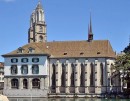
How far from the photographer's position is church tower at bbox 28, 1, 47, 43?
157250 mm

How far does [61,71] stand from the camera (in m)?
99.9

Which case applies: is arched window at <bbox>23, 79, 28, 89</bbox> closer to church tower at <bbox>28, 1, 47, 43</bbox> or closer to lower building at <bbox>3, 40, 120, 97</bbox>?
lower building at <bbox>3, 40, 120, 97</bbox>

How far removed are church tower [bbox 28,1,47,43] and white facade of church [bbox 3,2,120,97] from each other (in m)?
55.6

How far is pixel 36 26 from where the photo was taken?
15762cm

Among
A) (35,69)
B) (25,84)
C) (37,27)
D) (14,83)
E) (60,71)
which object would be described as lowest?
(25,84)

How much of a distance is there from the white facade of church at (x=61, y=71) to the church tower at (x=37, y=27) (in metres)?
55.6

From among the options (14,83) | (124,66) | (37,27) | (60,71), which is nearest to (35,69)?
(60,71)

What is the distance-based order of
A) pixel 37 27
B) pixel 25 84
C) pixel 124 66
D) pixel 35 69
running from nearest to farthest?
pixel 124 66 → pixel 35 69 → pixel 25 84 → pixel 37 27

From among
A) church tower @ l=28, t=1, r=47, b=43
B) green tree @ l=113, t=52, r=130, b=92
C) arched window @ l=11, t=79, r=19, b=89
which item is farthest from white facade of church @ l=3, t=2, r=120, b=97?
church tower @ l=28, t=1, r=47, b=43

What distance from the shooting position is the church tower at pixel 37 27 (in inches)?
6191

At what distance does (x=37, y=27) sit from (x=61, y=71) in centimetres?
6099

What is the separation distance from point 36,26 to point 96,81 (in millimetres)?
66980

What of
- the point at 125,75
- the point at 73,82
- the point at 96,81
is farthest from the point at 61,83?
the point at 125,75

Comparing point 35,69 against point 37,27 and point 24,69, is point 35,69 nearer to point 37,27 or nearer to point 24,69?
point 24,69
